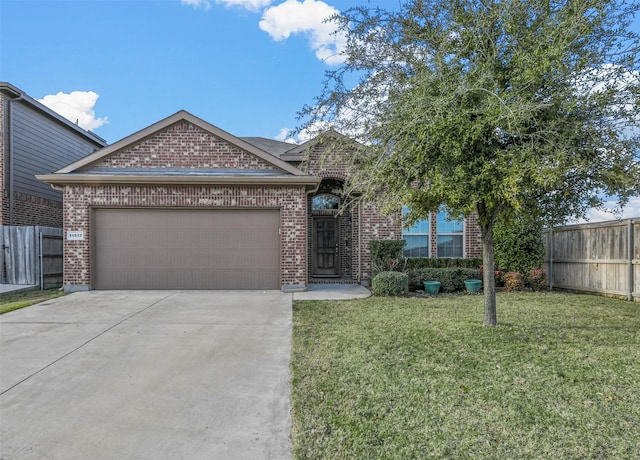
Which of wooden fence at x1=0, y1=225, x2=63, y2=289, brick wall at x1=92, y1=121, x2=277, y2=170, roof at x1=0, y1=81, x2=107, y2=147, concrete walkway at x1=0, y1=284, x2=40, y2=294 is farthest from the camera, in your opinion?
roof at x1=0, y1=81, x2=107, y2=147

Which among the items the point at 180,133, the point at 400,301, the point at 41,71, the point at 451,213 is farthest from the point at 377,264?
the point at 41,71

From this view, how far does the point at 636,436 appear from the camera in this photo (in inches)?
111

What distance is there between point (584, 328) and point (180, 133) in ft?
32.9

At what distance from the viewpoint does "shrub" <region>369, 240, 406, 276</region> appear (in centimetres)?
1059

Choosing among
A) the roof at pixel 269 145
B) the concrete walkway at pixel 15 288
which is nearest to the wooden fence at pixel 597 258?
the roof at pixel 269 145

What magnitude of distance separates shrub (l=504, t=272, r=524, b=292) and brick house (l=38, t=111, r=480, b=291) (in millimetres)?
3544

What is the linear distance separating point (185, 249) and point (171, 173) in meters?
2.04

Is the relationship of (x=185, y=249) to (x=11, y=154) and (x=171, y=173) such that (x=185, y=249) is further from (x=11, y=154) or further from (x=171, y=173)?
(x=11, y=154)

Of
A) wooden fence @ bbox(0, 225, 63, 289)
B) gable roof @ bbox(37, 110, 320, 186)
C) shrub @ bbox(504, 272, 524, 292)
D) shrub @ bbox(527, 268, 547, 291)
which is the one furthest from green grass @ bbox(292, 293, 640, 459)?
wooden fence @ bbox(0, 225, 63, 289)

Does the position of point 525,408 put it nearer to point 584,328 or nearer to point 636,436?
point 636,436

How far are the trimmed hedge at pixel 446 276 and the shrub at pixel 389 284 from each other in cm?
105

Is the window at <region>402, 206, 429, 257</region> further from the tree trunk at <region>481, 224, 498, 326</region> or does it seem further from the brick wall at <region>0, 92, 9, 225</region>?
the brick wall at <region>0, 92, 9, 225</region>

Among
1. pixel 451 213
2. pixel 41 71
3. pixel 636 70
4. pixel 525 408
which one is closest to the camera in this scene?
pixel 525 408

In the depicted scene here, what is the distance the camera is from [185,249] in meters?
10.2
